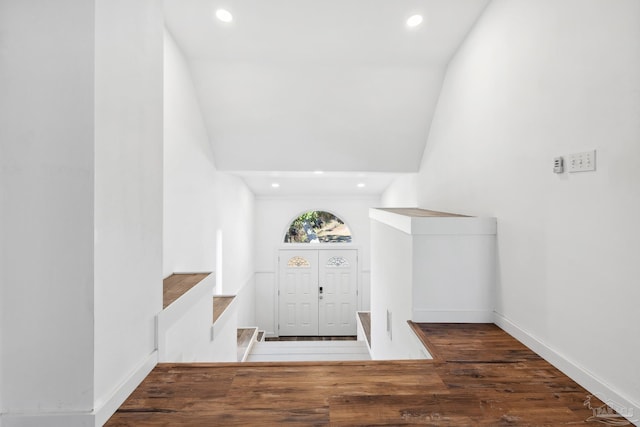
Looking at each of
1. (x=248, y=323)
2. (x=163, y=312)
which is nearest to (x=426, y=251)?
(x=163, y=312)

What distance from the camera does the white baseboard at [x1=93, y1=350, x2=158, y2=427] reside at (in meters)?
1.19

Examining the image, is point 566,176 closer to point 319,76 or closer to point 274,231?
point 319,76

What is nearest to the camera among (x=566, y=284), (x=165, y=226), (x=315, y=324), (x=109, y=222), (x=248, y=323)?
(x=109, y=222)

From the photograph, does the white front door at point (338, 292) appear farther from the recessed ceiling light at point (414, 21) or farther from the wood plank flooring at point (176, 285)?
the recessed ceiling light at point (414, 21)

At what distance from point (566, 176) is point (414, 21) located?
5.63 ft

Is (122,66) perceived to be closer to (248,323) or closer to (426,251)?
(426,251)

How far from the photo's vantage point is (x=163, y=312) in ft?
5.39

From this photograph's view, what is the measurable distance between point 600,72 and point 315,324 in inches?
255

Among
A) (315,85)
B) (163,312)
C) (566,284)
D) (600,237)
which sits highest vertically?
(315,85)

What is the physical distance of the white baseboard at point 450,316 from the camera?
2211 mm

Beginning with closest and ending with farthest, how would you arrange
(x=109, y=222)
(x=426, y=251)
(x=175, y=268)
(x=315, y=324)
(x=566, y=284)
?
(x=109, y=222)
(x=566, y=284)
(x=426, y=251)
(x=175, y=268)
(x=315, y=324)

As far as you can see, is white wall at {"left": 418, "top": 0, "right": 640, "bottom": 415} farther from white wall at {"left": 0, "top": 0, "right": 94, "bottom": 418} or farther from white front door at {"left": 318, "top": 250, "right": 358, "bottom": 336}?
white front door at {"left": 318, "top": 250, "right": 358, "bottom": 336}

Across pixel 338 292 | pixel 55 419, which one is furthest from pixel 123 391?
pixel 338 292

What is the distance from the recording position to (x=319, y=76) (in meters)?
3.11
